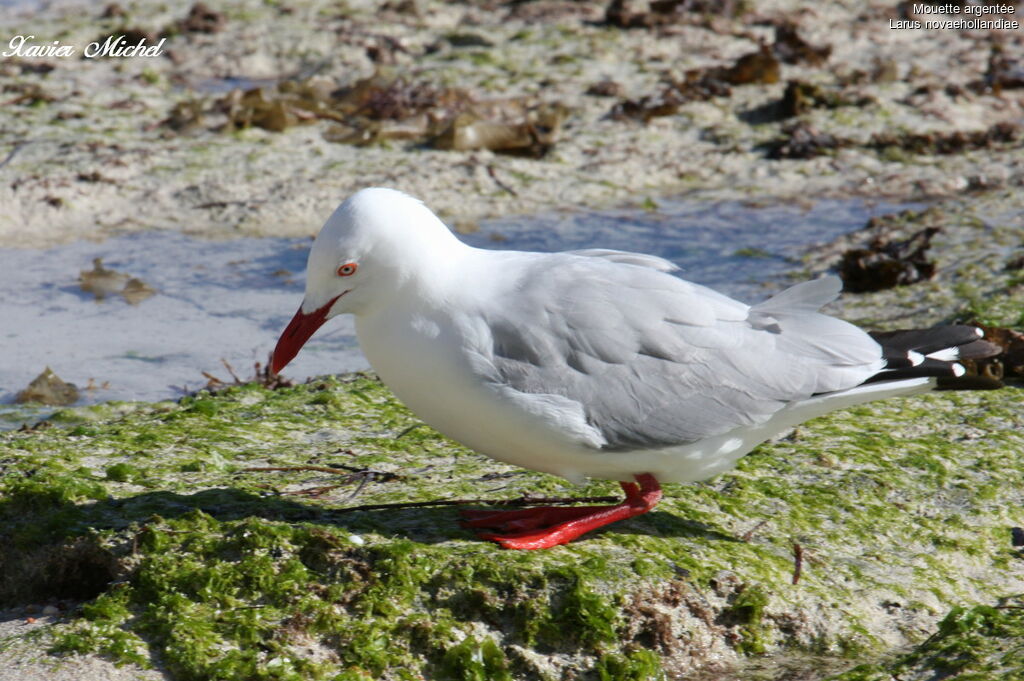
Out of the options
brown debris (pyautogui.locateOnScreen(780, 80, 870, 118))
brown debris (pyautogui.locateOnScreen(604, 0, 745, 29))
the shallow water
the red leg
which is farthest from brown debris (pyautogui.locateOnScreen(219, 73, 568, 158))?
the red leg

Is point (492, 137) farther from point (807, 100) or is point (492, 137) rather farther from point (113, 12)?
point (113, 12)

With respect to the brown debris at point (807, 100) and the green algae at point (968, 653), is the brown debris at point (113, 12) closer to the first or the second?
the brown debris at point (807, 100)

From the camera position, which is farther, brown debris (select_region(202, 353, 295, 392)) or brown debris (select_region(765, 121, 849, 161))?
brown debris (select_region(765, 121, 849, 161))

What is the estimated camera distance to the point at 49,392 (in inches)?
225

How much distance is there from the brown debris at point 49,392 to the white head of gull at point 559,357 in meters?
2.18

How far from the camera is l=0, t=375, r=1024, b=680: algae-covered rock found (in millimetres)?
3443

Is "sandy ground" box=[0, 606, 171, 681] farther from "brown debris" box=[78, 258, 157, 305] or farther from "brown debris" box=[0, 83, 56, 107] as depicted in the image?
"brown debris" box=[0, 83, 56, 107]

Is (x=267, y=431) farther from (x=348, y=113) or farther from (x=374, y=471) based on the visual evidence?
(x=348, y=113)

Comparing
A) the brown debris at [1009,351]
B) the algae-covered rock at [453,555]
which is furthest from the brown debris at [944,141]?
the algae-covered rock at [453,555]

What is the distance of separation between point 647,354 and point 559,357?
291 mm

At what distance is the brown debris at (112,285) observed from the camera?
6945mm

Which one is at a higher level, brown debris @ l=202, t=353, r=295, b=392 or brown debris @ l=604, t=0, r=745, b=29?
brown debris @ l=604, t=0, r=745, b=29
